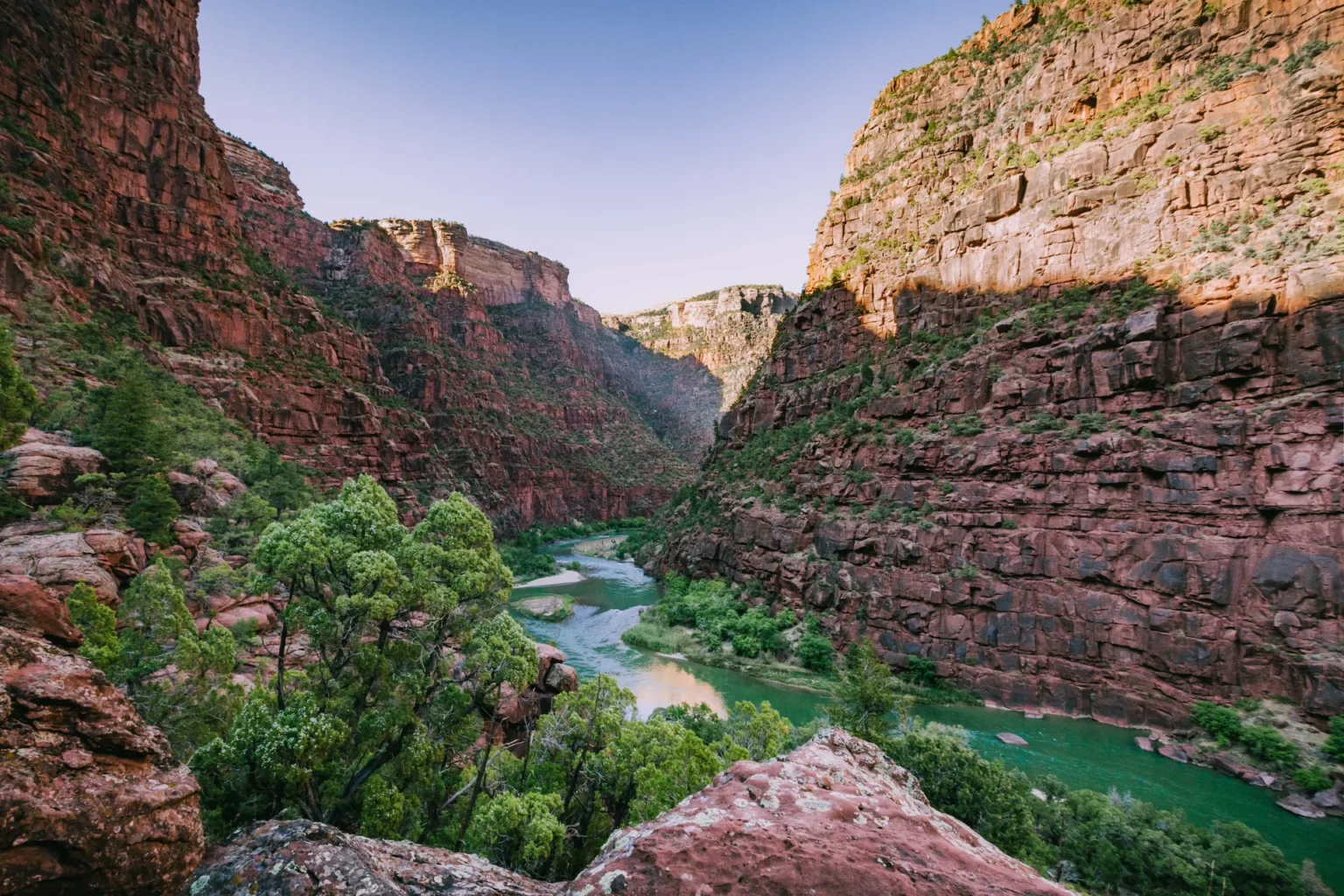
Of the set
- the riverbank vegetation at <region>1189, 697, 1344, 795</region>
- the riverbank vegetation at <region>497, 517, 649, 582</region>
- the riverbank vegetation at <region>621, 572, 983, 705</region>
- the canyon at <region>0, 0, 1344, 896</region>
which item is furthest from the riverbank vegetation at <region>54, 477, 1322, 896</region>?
the riverbank vegetation at <region>497, 517, 649, 582</region>

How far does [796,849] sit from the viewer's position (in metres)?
3.00

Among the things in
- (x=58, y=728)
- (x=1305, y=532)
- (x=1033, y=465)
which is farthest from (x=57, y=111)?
(x=1305, y=532)

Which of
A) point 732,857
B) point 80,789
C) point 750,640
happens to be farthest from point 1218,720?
point 80,789

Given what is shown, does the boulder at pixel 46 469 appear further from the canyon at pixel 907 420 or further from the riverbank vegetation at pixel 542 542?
the riverbank vegetation at pixel 542 542

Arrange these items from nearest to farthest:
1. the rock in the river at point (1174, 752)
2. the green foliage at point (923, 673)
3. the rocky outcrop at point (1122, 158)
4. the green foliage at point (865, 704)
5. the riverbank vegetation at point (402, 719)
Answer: the riverbank vegetation at point (402, 719) → the green foliage at point (865, 704) → the rock in the river at point (1174, 752) → the rocky outcrop at point (1122, 158) → the green foliage at point (923, 673)

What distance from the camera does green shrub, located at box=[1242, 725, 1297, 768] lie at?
1632 centimetres

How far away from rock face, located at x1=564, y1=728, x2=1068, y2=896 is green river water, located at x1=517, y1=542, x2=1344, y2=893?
1648 centimetres

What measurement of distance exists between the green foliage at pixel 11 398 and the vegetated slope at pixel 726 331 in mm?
92259

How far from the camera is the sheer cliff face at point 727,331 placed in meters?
108

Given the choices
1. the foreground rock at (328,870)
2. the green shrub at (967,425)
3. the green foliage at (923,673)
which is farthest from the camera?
the green shrub at (967,425)

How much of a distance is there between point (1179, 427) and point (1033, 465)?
4.92 m

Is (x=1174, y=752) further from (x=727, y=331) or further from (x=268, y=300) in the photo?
(x=727, y=331)

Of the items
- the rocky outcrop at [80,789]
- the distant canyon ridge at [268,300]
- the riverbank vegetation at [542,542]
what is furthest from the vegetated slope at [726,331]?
the rocky outcrop at [80,789]

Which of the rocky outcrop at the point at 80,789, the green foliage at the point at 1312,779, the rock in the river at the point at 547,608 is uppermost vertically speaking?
the rocky outcrop at the point at 80,789
